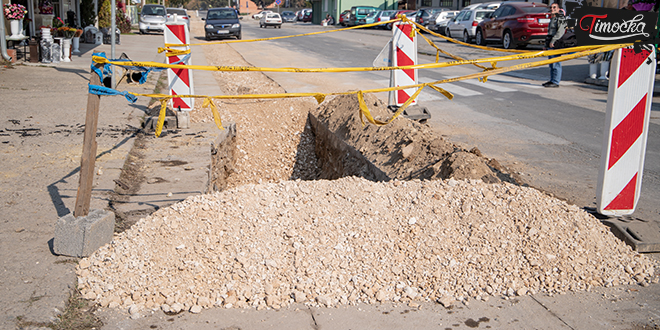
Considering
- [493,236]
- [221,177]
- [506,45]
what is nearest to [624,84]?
[493,236]

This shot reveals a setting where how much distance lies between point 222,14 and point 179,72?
77.9 ft

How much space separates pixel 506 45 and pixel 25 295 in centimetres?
1889

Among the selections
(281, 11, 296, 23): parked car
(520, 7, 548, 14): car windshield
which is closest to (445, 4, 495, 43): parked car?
(520, 7, 548, 14): car windshield

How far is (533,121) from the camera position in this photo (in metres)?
8.53

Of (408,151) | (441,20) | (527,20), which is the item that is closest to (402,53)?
(408,151)

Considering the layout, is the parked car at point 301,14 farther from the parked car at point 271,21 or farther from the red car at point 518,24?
the red car at point 518,24

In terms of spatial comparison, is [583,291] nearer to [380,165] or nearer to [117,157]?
[380,165]

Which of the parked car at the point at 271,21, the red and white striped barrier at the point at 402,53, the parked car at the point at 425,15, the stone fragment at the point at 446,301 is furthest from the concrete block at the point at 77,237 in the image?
the parked car at the point at 271,21

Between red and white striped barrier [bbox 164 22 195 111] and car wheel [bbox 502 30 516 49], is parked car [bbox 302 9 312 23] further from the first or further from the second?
red and white striped barrier [bbox 164 22 195 111]

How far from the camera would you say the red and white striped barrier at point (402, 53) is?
22.8ft

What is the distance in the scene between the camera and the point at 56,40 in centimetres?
1441

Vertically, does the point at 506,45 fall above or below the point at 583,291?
above

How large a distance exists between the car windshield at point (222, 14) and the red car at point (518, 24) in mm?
14448

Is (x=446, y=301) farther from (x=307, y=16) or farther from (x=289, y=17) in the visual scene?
(x=289, y=17)
